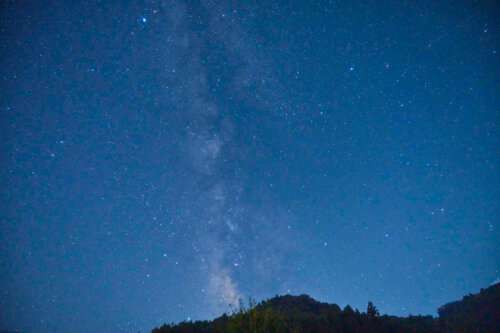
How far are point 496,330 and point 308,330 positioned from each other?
15039 millimetres

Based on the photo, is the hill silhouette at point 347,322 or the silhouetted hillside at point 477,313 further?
the silhouetted hillside at point 477,313

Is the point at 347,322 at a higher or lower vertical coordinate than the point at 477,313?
higher

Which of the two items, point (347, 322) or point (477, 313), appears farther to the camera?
point (477, 313)

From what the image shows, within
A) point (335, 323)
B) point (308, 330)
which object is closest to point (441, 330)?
point (335, 323)

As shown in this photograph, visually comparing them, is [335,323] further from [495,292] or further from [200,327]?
[495,292]

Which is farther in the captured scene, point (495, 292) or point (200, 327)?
point (495, 292)

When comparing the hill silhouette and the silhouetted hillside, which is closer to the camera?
the hill silhouette

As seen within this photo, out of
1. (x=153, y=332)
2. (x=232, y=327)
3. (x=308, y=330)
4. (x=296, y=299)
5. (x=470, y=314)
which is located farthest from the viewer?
(x=296, y=299)

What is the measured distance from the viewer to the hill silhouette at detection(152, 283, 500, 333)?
11.4 meters

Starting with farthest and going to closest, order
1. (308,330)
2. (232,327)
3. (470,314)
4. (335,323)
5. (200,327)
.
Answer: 1. (470,314)
2. (200,327)
3. (335,323)
4. (308,330)
5. (232,327)

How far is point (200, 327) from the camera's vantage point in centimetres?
2219

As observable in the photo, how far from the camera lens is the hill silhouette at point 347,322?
Answer: 451 inches

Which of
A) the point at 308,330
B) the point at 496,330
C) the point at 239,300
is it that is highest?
the point at 239,300

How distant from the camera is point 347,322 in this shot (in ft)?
60.8
